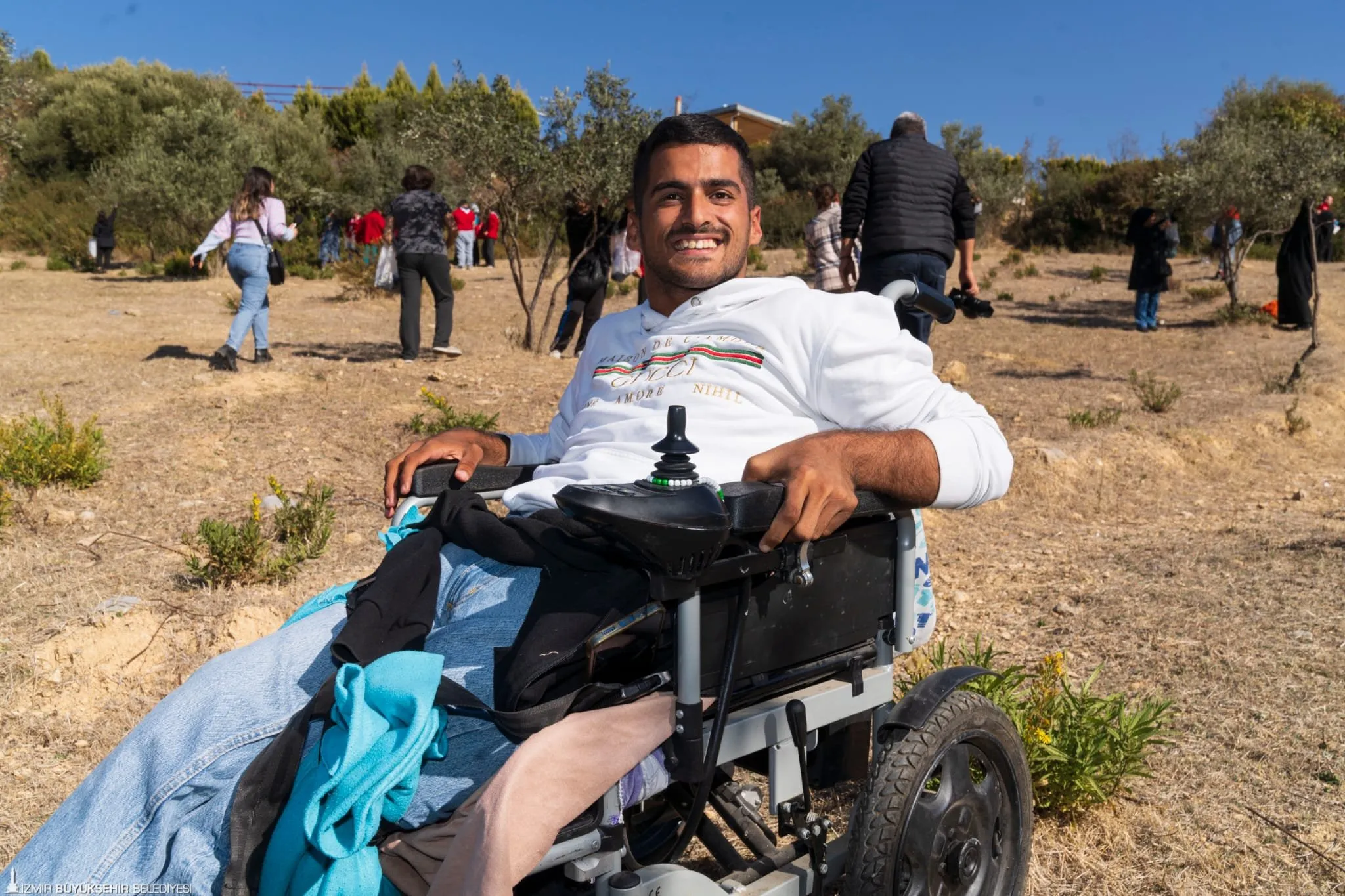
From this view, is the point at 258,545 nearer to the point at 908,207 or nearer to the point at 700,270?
the point at 700,270

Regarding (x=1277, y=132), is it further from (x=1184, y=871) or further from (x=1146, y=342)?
(x=1184, y=871)

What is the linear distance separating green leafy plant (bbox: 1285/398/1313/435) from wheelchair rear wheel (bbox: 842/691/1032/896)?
6.30m

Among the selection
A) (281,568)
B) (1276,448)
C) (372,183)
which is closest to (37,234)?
(372,183)

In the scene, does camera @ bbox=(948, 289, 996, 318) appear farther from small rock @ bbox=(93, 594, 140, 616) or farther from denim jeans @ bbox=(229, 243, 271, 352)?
denim jeans @ bbox=(229, 243, 271, 352)

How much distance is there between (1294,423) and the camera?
23.7ft

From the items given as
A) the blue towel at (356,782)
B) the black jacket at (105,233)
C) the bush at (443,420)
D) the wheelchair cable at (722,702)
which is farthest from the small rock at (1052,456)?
the black jacket at (105,233)

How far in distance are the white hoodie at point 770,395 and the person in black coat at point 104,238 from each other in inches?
865

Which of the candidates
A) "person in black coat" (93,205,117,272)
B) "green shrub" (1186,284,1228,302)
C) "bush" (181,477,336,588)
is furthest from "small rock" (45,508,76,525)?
"person in black coat" (93,205,117,272)

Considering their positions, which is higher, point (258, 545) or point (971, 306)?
point (971, 306)

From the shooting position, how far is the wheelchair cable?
1.54 m

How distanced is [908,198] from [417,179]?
15.8 feet

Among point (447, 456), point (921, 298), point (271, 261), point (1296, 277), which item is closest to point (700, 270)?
point (921, 298)

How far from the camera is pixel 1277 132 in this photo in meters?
15.3

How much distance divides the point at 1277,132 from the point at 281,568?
1642 centimetres
